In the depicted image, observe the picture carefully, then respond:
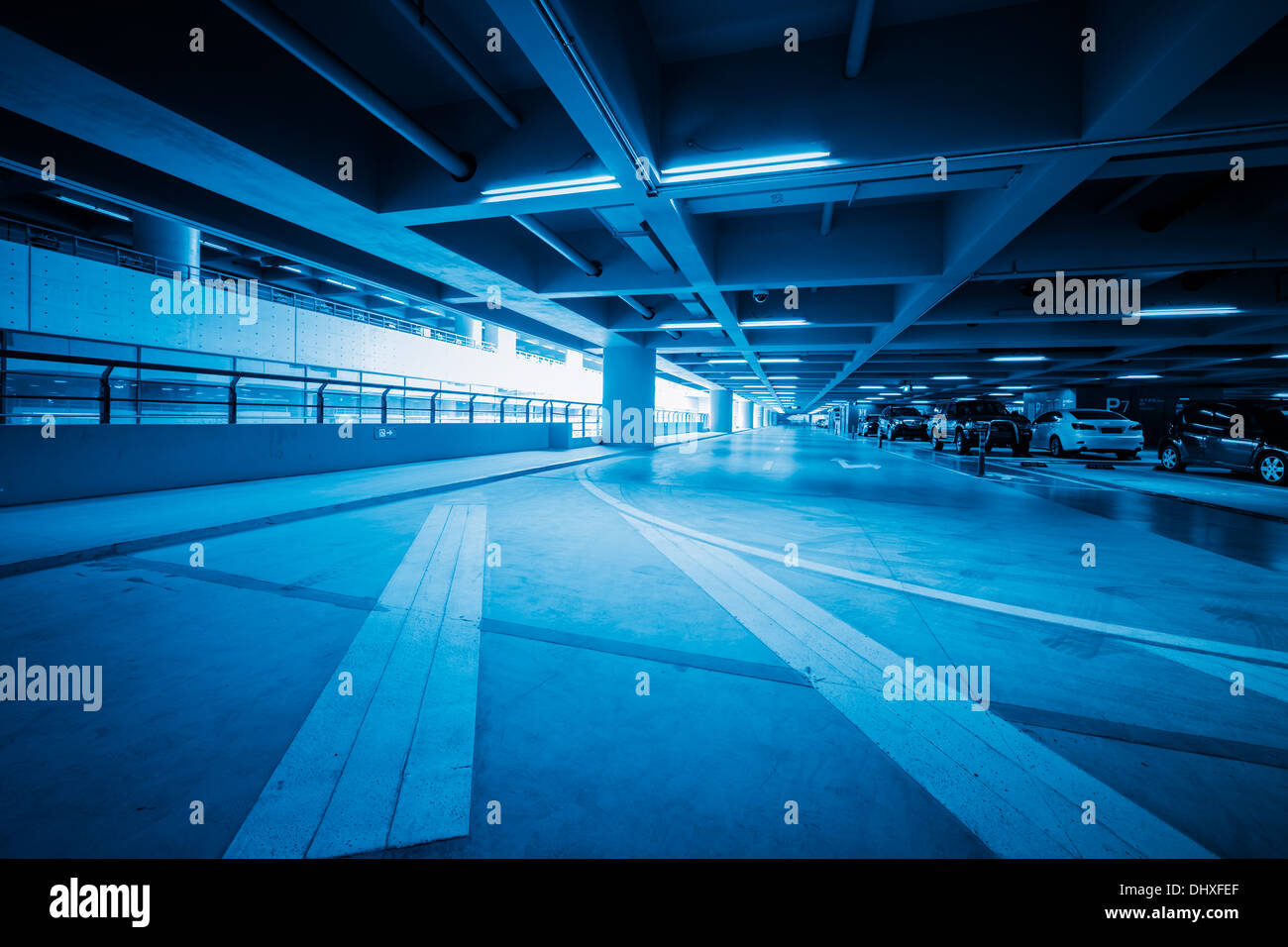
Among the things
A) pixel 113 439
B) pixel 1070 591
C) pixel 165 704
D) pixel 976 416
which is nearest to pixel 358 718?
pixel 165 704

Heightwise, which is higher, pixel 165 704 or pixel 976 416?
pixel 976 416

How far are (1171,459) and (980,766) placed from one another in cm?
1834

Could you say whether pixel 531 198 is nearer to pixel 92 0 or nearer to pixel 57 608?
pixel 92 0

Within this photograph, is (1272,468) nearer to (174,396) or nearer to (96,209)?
(174,396)

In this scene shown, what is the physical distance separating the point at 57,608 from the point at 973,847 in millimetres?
4883

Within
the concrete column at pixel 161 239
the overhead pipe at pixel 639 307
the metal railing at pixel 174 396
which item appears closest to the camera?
the metal railing at pixel 174 396

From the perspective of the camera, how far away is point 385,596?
11.3 feet

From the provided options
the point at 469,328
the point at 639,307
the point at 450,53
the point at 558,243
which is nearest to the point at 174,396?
the point at 469,328

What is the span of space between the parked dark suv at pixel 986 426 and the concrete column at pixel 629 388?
12163mm

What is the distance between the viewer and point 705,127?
18.5ft

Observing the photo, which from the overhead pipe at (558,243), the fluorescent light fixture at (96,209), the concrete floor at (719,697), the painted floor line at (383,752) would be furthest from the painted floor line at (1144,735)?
the fluorescent light fixture at (96,209)

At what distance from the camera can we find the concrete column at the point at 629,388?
64.1 feet

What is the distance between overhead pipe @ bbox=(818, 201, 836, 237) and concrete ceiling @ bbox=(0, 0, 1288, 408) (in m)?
0.09

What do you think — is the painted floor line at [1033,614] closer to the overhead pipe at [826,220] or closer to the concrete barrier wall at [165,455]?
the overhead pipe at [826,220]
